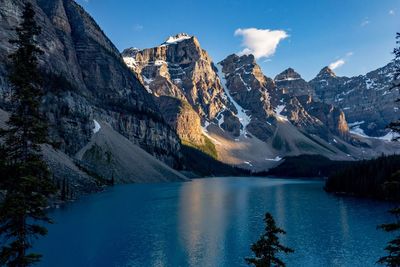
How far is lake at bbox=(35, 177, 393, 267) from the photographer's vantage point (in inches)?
1935

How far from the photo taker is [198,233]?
65375 mm

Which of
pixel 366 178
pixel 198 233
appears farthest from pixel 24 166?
pixel 366 178

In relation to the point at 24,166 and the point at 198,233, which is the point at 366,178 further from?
the point at 24,166

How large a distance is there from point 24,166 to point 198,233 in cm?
4935

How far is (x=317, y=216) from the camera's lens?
8725 cm

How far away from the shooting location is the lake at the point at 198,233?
1935 inches

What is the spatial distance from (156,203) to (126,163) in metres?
91.0

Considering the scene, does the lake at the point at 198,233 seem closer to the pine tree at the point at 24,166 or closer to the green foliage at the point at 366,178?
the green foliage at the point at 366,178

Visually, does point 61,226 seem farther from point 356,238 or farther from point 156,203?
point 356,238

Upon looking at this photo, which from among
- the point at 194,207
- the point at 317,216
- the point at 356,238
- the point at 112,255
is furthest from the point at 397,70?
the point at 194,207

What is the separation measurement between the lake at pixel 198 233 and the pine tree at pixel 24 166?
27.6 m

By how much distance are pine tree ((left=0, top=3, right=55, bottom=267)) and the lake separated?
27594 millimetres

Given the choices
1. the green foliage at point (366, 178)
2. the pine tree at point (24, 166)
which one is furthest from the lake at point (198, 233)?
the pine tree at point (24, 166)

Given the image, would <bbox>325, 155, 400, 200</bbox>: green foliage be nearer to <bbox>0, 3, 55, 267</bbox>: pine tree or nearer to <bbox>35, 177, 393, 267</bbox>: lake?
<bbox>35, 177, 393, 267</bbox>: lake
